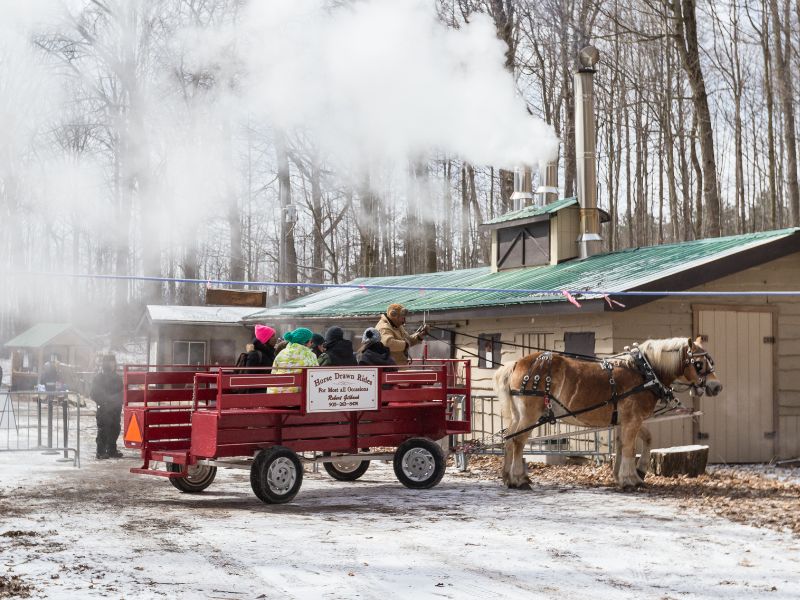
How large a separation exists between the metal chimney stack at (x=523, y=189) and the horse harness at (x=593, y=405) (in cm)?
988

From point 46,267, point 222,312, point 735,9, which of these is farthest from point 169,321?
point 46,267

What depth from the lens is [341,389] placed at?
1178cm

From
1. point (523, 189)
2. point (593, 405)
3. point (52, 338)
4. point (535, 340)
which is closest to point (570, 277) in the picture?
point (535, 340)

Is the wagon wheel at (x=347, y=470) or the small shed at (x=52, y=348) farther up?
the small shed at (x=52, y=348)

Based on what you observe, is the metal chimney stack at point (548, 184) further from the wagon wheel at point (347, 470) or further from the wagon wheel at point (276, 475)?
the wagon wheel at point (276, 475)

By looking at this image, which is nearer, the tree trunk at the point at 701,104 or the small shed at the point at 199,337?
the tree trunk at the point at 701,104

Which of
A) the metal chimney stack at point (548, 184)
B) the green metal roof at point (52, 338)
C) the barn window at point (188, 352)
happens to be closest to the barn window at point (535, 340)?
the metal chimney stack at point (548, 184)

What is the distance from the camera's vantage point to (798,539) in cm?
908

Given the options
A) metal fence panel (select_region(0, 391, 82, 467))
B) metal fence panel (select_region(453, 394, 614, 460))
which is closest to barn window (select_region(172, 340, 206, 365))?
metal fence panel (select_region(0, 391, 82, 467))

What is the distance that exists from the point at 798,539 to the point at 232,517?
5.70m

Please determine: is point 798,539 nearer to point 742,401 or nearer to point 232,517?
point 232,517

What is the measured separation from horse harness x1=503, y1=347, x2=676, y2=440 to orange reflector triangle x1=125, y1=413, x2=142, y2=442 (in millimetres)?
4752

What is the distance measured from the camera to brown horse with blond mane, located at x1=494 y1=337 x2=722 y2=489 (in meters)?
12.6

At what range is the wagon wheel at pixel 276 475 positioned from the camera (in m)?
11.1
